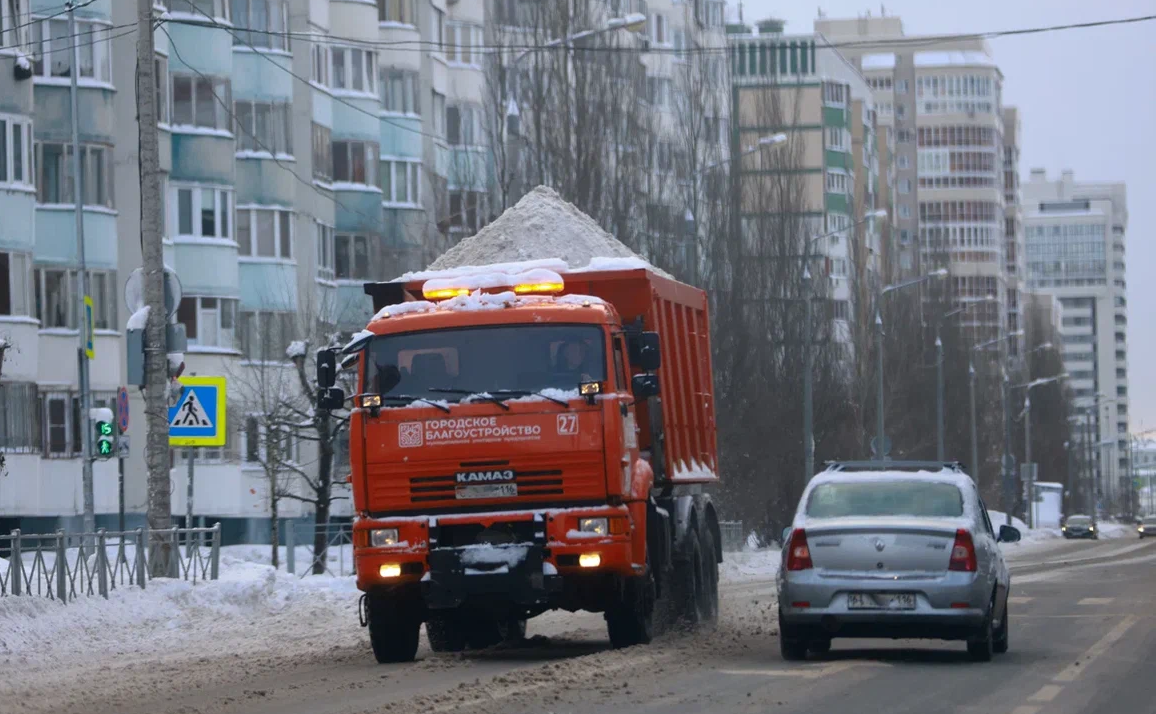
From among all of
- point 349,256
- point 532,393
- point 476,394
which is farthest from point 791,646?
point 349,256

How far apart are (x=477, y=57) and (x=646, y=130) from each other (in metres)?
23.3

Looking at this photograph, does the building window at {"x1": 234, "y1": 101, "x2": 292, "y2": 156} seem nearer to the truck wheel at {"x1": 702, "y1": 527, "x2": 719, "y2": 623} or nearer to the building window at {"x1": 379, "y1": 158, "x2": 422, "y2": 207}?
the building window at {"x1": 379, "y1": 158, "x2": 422, "y2": 207}

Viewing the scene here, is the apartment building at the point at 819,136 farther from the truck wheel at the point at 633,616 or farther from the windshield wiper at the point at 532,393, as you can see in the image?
the windshield wiper at the point at 532,393

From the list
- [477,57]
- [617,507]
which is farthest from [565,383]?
[477,57]

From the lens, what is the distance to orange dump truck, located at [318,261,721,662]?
15.8m

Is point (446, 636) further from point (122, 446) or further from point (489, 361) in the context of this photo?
point (122, 446)

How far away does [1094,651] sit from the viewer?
17.0 m

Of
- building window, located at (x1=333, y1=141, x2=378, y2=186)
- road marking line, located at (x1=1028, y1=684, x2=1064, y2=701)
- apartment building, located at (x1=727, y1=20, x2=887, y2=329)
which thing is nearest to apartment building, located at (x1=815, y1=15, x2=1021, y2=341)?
apartment building, located at (x1=727, y1=20, x2=887, y2=329)

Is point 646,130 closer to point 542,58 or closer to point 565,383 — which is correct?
point 542,58

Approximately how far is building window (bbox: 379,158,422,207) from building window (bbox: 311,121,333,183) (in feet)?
14.2

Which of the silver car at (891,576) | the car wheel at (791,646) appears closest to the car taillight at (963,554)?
the silver car at (891,576)

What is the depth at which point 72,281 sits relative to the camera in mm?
45031

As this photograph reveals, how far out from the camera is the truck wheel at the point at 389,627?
1642 cm

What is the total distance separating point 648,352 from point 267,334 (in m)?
29.6
